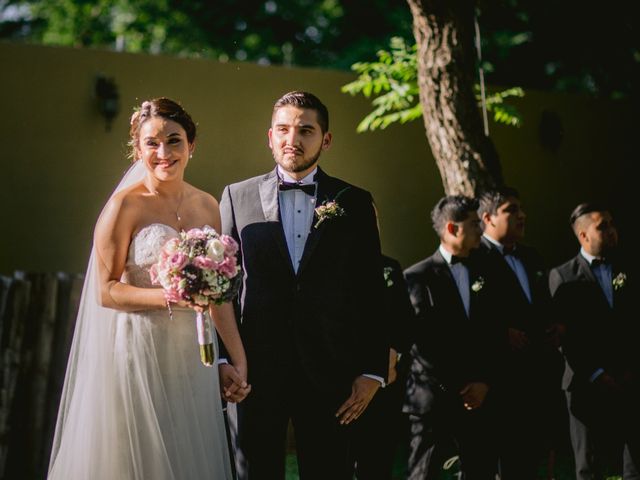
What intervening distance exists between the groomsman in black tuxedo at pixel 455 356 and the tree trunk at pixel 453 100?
111 cm

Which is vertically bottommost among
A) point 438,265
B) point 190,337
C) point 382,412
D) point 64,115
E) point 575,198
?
point 382,412

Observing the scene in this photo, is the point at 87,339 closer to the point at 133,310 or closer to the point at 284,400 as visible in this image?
the point at 133,310

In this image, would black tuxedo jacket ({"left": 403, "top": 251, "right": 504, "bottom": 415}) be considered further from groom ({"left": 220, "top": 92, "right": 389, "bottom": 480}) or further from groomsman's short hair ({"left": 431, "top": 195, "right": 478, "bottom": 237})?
groom ({"left": 220, "top": 92, "right": 389, "bottom": 480})

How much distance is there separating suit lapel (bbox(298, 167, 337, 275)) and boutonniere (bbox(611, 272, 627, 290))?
8.98 ft

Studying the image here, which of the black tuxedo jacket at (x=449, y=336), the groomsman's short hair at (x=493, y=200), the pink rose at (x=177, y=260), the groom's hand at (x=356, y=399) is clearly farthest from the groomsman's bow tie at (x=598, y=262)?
the pink rose at (x=177, y=260)

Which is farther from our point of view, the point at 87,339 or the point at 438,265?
the point at 438,265

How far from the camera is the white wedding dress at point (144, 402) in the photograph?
3701 millimetres

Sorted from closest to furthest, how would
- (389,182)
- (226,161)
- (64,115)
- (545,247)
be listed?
(64,115) → (226,161) → (389,182) → (545,247)

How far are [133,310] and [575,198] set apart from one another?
285 inches

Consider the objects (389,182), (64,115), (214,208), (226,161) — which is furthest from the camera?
(389,182)

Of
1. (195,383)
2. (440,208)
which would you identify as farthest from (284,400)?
(440,208)

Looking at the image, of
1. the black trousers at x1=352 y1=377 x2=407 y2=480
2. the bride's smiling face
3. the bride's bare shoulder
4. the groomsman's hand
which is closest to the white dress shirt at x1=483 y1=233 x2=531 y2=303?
the groomsman's hand

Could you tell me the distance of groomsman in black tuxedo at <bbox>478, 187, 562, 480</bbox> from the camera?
5348 mm

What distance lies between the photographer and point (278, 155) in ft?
12.5
